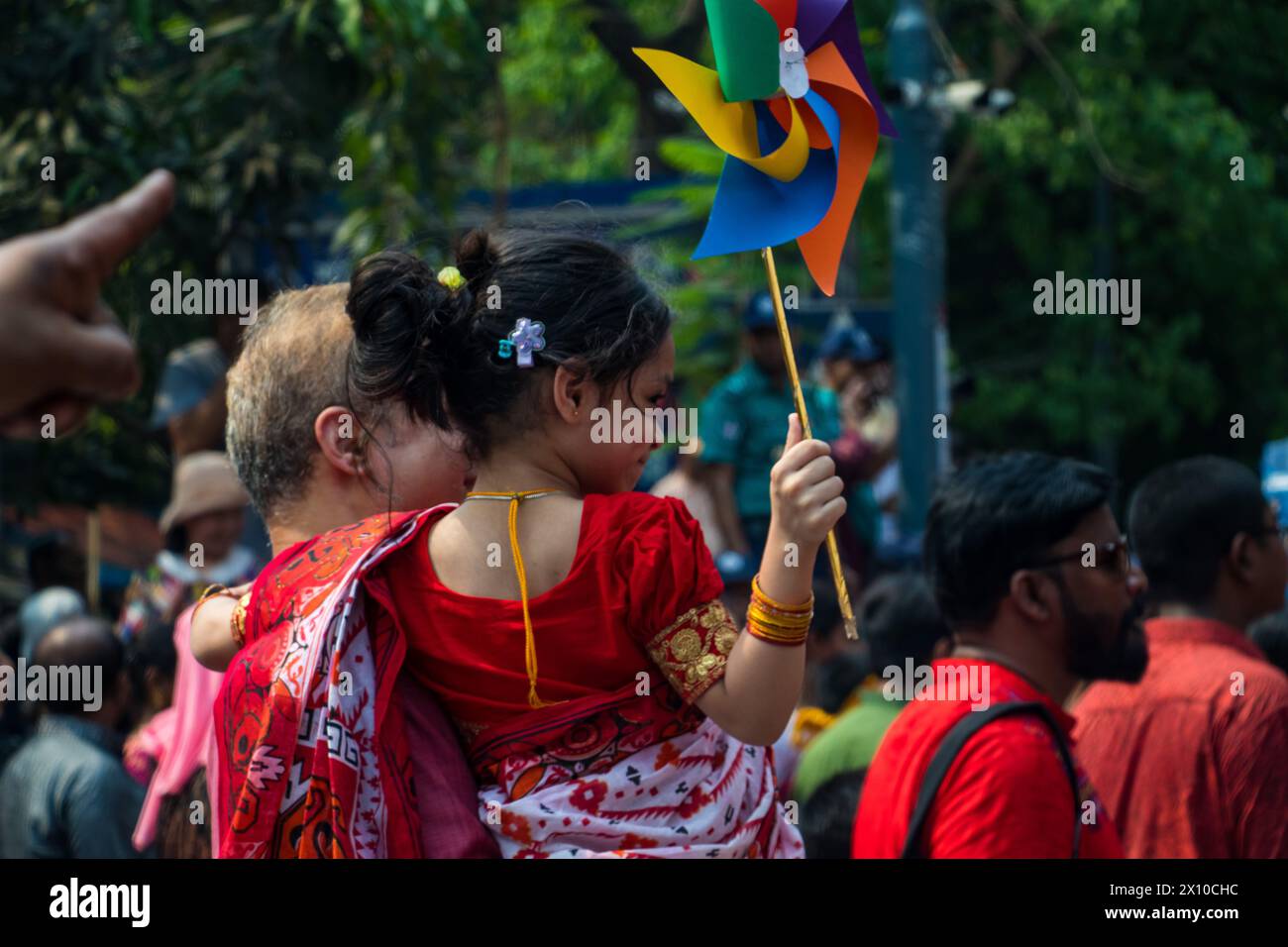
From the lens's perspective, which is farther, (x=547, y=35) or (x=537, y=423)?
(x=547, y=35)

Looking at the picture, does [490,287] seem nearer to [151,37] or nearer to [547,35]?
[151,37]

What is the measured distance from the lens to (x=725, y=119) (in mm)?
2596

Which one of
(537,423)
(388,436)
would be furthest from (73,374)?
(388,436)

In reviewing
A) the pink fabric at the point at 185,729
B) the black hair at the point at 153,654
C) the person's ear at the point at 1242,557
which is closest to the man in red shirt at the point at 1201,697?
the person's ear at the point at 1242,557

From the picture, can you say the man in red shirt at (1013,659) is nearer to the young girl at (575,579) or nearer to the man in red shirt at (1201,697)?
the man in red shirt at (1201,697)

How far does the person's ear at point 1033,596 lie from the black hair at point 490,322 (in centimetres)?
97

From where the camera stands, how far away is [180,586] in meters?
6.20

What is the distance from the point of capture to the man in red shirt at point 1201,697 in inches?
130

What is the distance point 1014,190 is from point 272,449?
48.6 ft

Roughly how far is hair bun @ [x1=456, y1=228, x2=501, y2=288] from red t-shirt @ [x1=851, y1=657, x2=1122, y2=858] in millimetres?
1076

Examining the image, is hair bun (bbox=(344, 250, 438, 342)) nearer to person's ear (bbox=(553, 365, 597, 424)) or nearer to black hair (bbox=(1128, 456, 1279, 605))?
person's ear (bbox=(553, 365, 597, 424))

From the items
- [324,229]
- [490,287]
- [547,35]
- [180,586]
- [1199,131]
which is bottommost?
[180,586]
